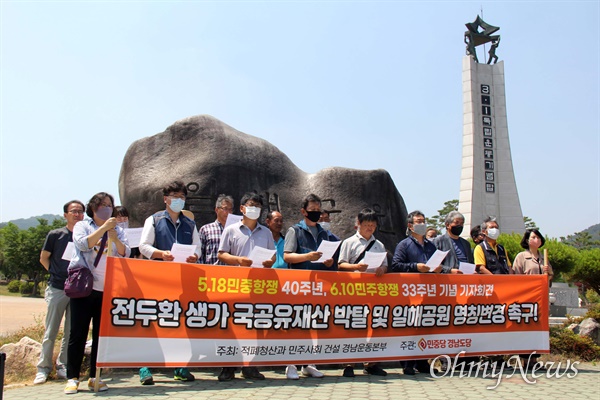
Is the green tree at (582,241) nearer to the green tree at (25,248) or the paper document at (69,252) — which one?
the green tree at (25,248)

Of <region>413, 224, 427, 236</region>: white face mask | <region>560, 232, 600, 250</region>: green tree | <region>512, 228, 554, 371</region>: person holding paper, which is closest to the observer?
<region>413, 224, 427, 236</region>: white face mask

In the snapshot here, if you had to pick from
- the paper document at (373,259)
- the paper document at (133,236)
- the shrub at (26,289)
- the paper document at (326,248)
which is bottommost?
the shrub at (26,289)

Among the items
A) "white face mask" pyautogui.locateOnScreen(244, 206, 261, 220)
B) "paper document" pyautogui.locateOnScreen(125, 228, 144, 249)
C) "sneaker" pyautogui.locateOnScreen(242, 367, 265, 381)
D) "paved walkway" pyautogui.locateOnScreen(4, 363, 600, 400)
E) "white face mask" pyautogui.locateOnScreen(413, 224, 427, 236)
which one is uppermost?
"white face mask" pyautogui.locateOnScreen(244, 206, 261, 220)

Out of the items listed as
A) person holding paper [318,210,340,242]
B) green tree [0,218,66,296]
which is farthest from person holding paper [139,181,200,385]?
green tree [0,218,66,296]

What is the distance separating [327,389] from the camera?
4289mm

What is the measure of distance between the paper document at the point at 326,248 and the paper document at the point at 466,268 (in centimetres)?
164

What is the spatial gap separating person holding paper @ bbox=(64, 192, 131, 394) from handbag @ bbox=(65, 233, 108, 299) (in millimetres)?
41

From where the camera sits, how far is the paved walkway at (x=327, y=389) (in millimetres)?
4031

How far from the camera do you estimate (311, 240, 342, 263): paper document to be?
473cm

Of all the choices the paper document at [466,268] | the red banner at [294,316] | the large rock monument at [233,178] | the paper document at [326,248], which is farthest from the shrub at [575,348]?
the paper document at [326,248]

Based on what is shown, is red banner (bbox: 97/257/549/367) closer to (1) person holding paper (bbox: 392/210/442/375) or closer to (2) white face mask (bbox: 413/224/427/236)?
(1) person holding paper (bbox: 392/210/442/375)

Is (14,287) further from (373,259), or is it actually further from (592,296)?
(373,259)

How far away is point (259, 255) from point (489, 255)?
2954 mm

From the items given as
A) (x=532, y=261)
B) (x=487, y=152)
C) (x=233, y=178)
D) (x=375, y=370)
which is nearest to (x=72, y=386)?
(x=375, y=370)
